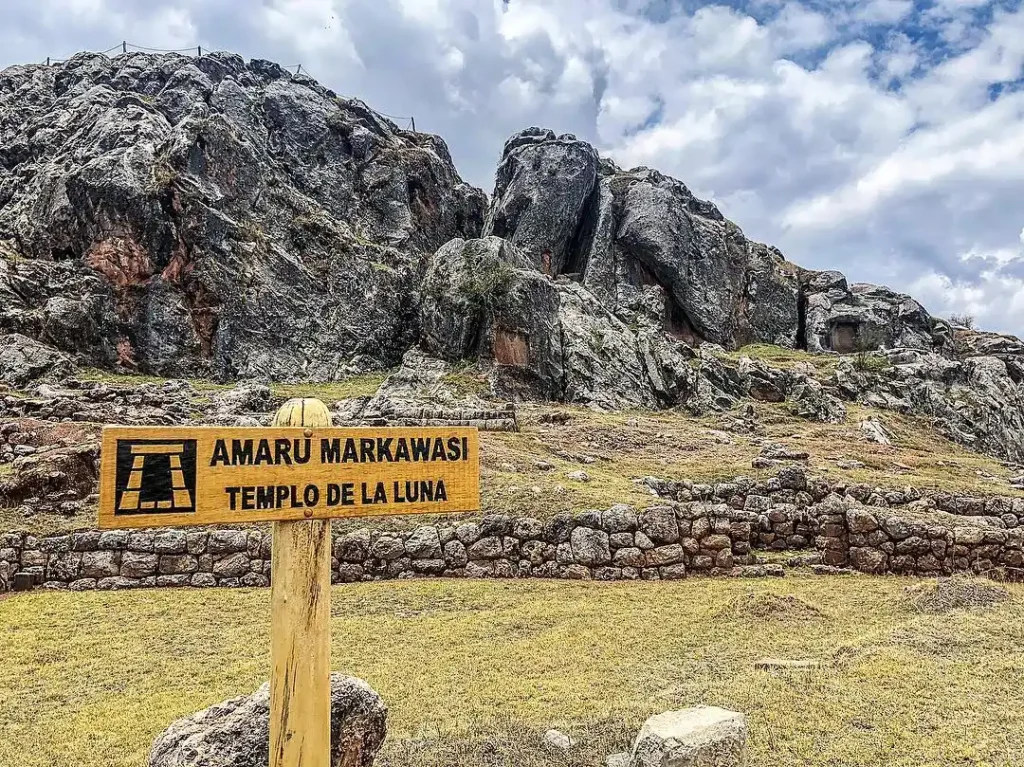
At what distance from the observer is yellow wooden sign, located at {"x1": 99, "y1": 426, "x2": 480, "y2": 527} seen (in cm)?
315

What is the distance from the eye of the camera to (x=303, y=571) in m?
3.42

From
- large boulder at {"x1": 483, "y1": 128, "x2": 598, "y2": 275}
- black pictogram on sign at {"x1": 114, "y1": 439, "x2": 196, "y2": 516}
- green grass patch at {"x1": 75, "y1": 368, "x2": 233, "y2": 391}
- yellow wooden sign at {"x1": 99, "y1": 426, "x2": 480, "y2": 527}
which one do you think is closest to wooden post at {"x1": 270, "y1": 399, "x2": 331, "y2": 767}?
yellow wooden sign at {"x1": 99, "y1": 426, "x2": 480, "y2": 527}

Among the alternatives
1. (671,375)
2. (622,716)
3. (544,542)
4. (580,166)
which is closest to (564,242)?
(580,166)

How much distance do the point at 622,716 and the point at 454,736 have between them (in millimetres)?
1510

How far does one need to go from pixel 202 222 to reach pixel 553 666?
40246mm

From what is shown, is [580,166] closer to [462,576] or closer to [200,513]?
[462,576]

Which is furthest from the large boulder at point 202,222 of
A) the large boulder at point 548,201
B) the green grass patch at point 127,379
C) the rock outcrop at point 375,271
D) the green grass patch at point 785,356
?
the green grass patch at point 785,356

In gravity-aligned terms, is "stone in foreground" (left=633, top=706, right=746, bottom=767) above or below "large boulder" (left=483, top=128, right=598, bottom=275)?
below

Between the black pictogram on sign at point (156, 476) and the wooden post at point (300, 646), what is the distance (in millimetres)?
529

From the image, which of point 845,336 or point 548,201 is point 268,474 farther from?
point 845,336

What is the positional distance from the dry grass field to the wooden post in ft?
5.33

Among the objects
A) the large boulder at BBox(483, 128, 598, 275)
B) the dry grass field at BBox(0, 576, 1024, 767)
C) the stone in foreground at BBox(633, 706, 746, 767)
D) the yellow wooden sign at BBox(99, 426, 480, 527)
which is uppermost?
the large boulder at BBox(483, 128, 598, 275)

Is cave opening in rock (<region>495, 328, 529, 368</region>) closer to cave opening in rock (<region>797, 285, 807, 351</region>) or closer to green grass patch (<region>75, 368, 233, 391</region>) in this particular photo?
green grass patch (<region>75, 368, 233, 391</region>)

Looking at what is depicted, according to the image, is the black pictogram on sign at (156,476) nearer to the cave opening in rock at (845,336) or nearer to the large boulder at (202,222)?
the large boulder at (202,222)
